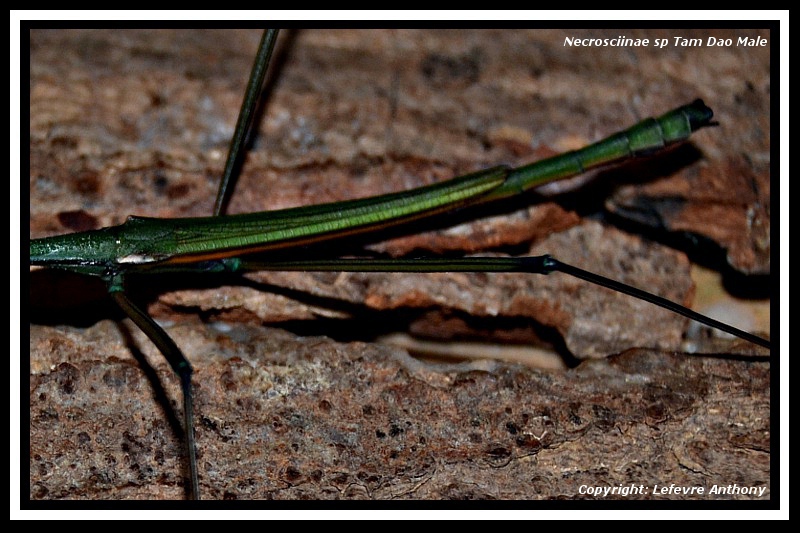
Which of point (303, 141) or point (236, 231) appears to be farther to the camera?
point (303, 141)

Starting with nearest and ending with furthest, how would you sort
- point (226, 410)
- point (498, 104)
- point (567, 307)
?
point (226, 410) → point (567, 307) → point (498, 104)

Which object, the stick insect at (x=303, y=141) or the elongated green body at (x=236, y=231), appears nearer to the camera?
the stick insect at (x=303, y=141)

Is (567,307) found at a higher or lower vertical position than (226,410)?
higher

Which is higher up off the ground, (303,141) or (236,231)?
(303,141)

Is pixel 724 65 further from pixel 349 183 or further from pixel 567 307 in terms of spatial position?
pixel 349 183

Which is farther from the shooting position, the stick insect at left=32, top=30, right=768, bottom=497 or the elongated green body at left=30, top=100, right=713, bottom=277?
the elongated green body at left=30, top=100, right=713, bottom=277

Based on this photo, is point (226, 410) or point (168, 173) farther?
point (168, 173)
